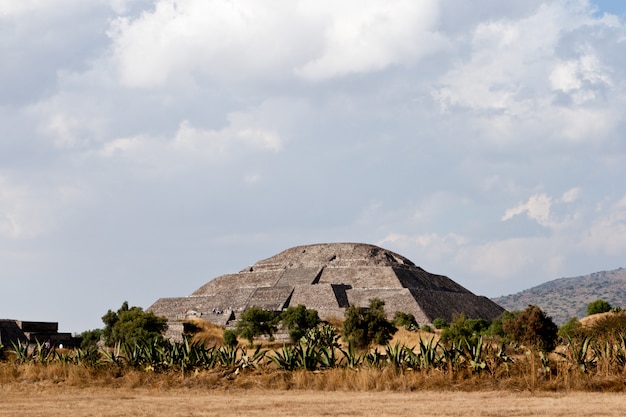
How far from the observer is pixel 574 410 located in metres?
11.8

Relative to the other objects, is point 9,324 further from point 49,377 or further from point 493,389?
point 493,389

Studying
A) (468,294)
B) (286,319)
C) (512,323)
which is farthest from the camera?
(468,294)

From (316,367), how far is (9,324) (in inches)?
1882

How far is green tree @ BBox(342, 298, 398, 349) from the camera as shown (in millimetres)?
52031

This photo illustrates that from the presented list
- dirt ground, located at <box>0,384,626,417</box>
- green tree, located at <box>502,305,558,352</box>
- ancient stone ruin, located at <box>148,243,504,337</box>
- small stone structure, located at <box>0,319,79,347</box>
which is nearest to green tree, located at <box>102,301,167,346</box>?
small stone structure, located at <box>0,319,79,347</box>

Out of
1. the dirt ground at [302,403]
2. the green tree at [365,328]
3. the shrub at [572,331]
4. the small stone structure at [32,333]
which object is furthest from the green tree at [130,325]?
the dirt ground at [302,403]

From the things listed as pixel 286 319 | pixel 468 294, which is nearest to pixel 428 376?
pixel 286 319

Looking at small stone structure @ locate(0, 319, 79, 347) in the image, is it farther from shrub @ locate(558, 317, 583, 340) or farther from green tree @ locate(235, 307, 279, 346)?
shrub @ locate(558, 317, 583, 340)

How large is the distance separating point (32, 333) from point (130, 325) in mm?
7388

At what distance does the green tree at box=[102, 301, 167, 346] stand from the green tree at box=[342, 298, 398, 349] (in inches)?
571

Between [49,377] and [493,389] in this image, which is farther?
[49,377]

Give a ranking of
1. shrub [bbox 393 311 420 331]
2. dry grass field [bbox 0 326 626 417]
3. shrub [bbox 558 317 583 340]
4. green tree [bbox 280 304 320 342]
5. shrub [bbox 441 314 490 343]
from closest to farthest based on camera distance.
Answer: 1. dry grass field [bbox 0 326 626 417]
2. shrub [bbox 558 317 583 340]
3. shrub [bbox 441 314 490 343]
4. green tree [bbox 280 304 320 342]
5. shrub [bbox 393 311 420 331]

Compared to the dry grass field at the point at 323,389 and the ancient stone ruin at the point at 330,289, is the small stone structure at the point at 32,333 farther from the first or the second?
the dry grass field at the point at 323,389

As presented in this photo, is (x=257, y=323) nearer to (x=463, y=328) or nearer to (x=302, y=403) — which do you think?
(x=463, y=328)
